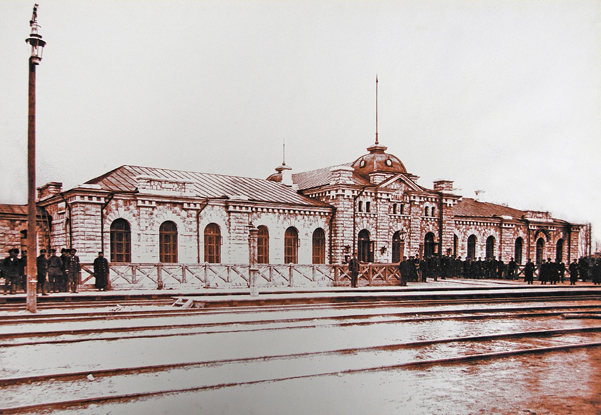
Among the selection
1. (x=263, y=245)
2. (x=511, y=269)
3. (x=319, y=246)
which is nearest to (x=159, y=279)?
(x=263, y=245)

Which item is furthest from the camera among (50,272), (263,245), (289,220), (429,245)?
(429,245)

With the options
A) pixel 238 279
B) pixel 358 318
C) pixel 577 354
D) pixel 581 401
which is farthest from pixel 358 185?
pixel 581 401

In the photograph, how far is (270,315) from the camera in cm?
1098

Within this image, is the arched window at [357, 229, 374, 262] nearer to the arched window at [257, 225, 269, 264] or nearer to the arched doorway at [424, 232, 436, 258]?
the arched doorway at [424, 232, 436, 258]

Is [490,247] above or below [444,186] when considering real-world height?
below

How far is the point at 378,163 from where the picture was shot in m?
27.9

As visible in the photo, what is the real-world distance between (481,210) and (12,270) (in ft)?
Result: 93.4

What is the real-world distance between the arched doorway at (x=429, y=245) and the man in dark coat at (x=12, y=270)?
71.5ft

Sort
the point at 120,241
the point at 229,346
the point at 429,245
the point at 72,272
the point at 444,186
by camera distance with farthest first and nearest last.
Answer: the point at 444,186, the point at 429,245, the point at 120,241, the point at 72,272, the point at 229,346

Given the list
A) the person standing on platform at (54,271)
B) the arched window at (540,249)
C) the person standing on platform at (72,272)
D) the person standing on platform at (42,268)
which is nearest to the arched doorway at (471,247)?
the arched window at (540,249)

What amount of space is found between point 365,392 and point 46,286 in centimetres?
1210

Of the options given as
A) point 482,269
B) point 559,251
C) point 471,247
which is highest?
point 471,247

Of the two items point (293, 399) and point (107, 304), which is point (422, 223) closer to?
point (107, 304)

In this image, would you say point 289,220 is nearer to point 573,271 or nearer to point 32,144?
point 573,271
